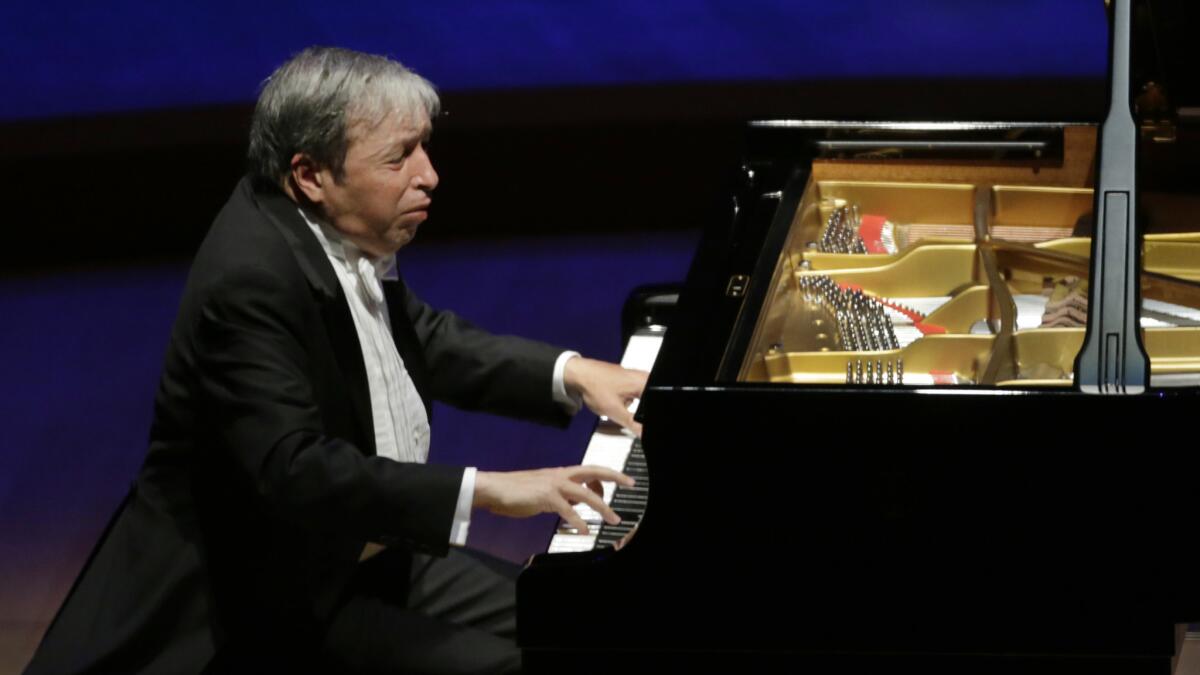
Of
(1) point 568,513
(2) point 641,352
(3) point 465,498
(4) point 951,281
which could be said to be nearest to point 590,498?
(1) point 568,513

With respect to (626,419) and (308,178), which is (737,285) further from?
(308,178)

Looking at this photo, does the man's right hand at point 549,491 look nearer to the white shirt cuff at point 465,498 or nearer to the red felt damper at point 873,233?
the white shirt cuff at point 465,498

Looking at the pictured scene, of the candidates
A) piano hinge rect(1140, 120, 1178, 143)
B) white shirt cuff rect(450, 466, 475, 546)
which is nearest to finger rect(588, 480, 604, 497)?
white shirt cuff rect(450, 466, 475, 546)

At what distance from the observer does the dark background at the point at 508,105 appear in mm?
5469

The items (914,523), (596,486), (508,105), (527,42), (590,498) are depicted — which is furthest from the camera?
(527,42)

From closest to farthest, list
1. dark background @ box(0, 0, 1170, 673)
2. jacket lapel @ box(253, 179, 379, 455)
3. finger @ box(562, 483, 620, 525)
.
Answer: finger @ box(562, 483, 620, 525) < jacket lapel @ box(253, 179, 379, 455) < dark background @ box(0, 0, 1170, 673)

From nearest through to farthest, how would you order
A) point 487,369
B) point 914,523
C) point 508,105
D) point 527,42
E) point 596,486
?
point 914,523 < point 596,486 < point 487,369 < point 508,105 < point 527,42

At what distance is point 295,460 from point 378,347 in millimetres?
341

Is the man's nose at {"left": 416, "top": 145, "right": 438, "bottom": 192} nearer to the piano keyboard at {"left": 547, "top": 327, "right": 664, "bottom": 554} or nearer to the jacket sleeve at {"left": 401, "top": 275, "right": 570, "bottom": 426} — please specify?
the jacket sleeve at {"left": 401, "top": 275, "right": 570, "bottom": 426}

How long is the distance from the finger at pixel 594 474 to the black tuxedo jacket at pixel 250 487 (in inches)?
6.3

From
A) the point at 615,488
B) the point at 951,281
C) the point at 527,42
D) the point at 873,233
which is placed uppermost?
the point at 527,42

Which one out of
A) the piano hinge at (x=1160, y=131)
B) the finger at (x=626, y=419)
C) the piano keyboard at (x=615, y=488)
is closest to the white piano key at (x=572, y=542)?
the piano keyboard at (x=615, y=488)

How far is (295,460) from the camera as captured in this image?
213cm

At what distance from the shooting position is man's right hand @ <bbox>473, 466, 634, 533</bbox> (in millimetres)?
2104
